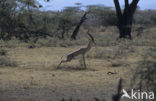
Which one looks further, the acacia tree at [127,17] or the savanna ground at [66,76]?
the acacia tree at [127,17]

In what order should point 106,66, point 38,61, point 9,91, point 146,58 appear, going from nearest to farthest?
point 146,58, point 9,91, point 106,66, point 38,61

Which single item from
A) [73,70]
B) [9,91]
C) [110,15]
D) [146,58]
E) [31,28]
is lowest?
[110,15]

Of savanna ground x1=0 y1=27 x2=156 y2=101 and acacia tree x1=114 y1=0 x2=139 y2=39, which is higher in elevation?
savanna ground x1=0 y1=27 x2=156 y2=101

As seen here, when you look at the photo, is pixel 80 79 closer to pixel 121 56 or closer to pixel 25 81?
pixel 25 81

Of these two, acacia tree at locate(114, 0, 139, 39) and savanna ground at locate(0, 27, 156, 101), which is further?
acacia tree at locate(114, 0, 139, 39)

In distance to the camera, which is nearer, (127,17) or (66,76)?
(66,76)

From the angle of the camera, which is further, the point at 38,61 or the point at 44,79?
the point at 38,61

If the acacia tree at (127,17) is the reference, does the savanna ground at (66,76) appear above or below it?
above

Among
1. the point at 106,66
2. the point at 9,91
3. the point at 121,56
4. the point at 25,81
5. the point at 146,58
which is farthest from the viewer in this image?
the point at 121,56

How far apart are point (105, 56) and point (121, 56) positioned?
735mm

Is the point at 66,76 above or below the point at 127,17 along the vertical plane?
above

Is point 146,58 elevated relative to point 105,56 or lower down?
elevated

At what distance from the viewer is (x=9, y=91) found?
9.55m

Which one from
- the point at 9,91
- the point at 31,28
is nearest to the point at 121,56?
the point at 9,91
